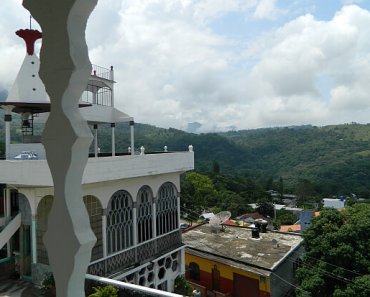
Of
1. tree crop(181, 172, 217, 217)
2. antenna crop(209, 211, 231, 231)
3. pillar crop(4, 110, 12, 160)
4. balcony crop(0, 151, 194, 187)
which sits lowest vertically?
tree crop(181, 172, 217, 217)

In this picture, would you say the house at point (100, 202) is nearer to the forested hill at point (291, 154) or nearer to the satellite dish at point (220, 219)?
the satellite dish at point (220, 219)

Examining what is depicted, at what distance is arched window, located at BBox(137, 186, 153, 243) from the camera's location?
40.5 ft

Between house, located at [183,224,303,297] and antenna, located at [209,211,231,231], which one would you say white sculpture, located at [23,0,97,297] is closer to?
house, located at [183,224,303,297]

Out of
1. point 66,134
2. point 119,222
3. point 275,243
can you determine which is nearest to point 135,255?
point 119,222

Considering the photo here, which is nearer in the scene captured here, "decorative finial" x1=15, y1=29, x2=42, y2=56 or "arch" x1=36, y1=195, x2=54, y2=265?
"arch" x1=36, y1=195, x2=54, y2=265

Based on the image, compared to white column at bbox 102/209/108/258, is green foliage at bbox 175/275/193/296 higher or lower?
lower

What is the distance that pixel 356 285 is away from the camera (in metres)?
14.5

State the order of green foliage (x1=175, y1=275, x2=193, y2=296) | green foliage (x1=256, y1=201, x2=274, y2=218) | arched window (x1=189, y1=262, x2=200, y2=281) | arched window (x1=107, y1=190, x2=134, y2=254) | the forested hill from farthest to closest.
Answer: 1. the forested hill
2. green foliage (x1=256, y1=201, x2=274, y2=218)
3. arched window (x1=189, y1=262, x2=200, y2=281)
4. green foliage (x1=175, y1=275, x2=193, y2=296)
5. arched window (x1=107, y1=190, x2=134, y2=254)

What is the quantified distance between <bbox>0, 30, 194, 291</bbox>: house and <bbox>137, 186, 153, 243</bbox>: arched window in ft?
0.10

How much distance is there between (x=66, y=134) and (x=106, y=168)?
28.1 feet

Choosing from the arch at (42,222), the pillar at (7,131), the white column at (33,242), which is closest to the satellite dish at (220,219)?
the arch at (42,222)

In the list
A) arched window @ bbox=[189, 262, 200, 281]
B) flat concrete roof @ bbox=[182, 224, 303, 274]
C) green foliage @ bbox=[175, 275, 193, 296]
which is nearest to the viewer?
green foliage @ bbox=[175, 275, 193, 296]

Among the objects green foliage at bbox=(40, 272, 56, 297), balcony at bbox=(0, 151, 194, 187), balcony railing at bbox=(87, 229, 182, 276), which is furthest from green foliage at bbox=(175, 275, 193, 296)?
green foliage at bbox=(40, 272, 56, 297)

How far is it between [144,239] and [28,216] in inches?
166
